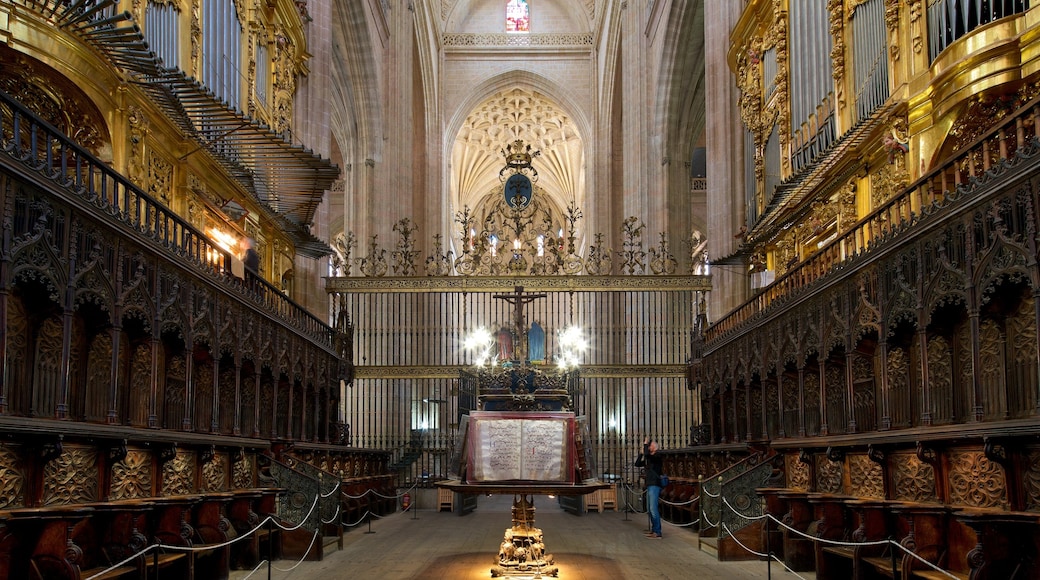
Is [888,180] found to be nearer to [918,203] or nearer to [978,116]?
[918,203]

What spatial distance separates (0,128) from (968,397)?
699 cm

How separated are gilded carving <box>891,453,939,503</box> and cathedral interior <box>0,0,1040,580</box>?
0.13 ft

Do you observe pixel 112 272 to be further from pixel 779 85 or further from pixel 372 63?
pixel 372 63

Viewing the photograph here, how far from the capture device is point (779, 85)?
1546 cm

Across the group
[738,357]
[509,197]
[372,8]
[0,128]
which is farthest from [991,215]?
[372,8]

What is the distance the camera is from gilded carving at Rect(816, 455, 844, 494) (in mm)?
8977

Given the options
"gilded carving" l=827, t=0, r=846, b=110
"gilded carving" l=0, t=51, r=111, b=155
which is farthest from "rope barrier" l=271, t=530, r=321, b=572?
"gilded carving" l=827, t=0, r=846, b=110

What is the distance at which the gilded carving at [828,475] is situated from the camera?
8.98 metres

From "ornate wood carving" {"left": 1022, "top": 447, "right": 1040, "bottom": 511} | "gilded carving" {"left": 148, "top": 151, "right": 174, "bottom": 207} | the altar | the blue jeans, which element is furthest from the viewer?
the blue jeans

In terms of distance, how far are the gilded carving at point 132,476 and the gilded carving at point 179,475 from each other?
25cm

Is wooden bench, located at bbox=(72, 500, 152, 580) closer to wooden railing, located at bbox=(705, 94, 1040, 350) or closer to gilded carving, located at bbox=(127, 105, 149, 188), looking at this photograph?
gilded carving, located at bbox=(127, 105, 149, 188)

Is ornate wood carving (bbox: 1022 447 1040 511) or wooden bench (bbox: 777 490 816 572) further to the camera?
wooden bench (bbox: 777 490 816 572)

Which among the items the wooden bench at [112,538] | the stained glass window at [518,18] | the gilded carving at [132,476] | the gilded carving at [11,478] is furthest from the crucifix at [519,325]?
the stained glass window at [518,18]

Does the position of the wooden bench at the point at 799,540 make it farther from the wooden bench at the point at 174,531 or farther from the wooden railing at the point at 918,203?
the wooden bench at the point at 174,531
